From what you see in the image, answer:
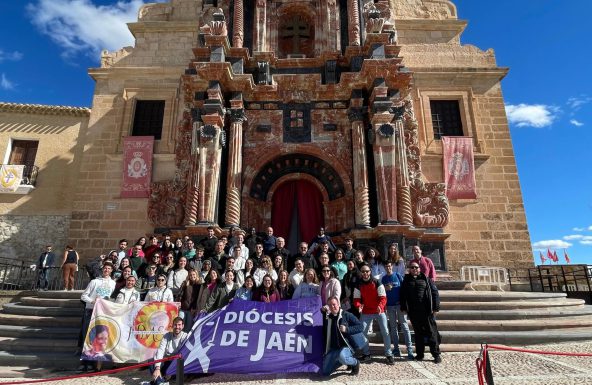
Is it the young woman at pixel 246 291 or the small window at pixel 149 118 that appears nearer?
the young woman at pixel 246 291

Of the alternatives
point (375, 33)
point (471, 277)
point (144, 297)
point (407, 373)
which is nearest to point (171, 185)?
point (144, 297)

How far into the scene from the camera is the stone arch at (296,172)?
1282cm

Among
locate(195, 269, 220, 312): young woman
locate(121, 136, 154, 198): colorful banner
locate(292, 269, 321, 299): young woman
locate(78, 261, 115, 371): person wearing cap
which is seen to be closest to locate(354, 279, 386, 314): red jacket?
locate(292, 269, 321, 299): young woman

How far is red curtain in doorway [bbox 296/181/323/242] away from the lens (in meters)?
12.8

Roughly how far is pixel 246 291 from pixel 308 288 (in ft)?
3.71

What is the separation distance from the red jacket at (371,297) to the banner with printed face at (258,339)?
28.4 inches

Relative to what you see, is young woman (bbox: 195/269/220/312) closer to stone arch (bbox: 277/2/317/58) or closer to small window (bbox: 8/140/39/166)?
stone arch (bbox: 277/2/317/58)

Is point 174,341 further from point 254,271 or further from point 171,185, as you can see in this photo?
point 171,185

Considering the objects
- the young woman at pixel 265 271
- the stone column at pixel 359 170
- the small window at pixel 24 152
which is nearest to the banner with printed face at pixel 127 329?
the young woman at pixel 265 271

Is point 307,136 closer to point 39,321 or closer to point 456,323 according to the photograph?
point 456,323

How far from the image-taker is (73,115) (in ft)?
57.4

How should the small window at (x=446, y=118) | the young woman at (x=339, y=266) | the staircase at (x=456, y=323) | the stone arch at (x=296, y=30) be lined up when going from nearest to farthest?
the staircase at (x=456, y=323)
the young woman at (x=339, y=266)
the small window at (x=446, y=118)
the stone arch at (x=296, y=30)

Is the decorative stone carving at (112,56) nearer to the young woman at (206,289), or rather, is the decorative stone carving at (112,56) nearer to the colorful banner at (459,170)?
the young woman at (206,289)

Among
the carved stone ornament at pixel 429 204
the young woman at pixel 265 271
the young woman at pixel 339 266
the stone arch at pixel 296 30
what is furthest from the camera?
the stone arch at pixel 296 30
